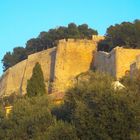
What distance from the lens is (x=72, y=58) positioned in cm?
4172

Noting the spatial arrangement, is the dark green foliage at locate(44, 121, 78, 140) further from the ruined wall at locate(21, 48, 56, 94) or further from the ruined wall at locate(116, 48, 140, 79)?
the ruined wall at locate(21, 48, 56, 94)

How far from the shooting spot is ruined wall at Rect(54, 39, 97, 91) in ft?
134

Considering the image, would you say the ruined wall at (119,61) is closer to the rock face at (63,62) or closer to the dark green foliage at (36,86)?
the rock face at (63,62)

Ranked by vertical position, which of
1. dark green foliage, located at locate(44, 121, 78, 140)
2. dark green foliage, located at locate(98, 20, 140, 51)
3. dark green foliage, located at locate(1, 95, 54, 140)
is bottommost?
dark green foliage, located at locate(44, 121, 78, 140)

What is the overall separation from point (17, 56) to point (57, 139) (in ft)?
115

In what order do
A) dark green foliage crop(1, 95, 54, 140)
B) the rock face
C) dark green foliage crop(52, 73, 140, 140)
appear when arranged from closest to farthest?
dark green foliage crop(52, 73, 140, 140)
dark green foliage crop(1, 95, 54, 140)
the rock face

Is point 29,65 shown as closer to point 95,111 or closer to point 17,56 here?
point 17,56

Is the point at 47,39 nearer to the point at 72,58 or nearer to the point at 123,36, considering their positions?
the point at 72,58

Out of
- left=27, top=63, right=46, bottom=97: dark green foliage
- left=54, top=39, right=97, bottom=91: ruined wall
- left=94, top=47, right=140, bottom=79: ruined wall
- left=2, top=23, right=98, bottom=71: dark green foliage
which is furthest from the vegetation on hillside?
left=2, top=23, right=98, bottom=71: dark green foliage

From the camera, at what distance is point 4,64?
5378cm

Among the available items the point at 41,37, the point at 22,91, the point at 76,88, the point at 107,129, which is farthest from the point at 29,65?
the point at 107,129

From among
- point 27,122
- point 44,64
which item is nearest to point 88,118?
point 27,122

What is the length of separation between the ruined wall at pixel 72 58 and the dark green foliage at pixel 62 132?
21834 millimetres

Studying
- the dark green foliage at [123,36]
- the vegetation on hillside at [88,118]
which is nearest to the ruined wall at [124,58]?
the dark green foliage at [123,36]
